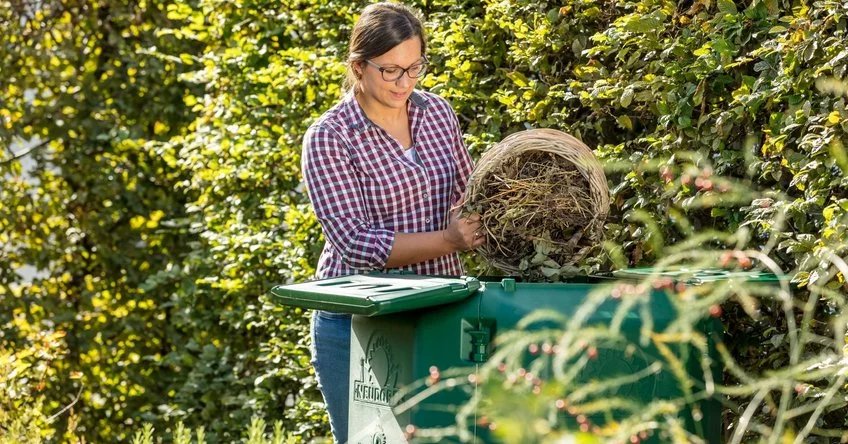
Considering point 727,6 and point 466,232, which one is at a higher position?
point 727,6

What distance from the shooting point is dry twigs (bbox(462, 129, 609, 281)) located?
299 centimetres

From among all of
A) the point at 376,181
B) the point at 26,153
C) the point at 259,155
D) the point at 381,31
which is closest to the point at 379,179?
the point at 376,181

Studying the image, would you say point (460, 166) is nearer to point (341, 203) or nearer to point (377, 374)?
point (341, 203)

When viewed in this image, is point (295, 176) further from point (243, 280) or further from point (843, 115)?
point (843, 115)

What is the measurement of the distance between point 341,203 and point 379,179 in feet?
0.43

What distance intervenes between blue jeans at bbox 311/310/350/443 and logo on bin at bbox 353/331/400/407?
0.16 metres

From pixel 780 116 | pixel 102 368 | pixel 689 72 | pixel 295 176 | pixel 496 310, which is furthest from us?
pixel 102 368

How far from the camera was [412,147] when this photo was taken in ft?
10.9

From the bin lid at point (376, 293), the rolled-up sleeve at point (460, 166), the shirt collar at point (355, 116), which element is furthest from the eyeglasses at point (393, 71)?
the bin lid at point (376, 293)

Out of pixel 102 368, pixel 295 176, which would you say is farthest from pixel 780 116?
pixel 102 368

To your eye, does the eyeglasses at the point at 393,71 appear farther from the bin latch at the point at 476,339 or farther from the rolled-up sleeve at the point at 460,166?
the bin latch at the point at 476,339

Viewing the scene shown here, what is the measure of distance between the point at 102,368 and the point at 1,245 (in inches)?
35.6

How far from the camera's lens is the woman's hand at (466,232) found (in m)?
3.05

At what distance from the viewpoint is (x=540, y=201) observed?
301 cm
